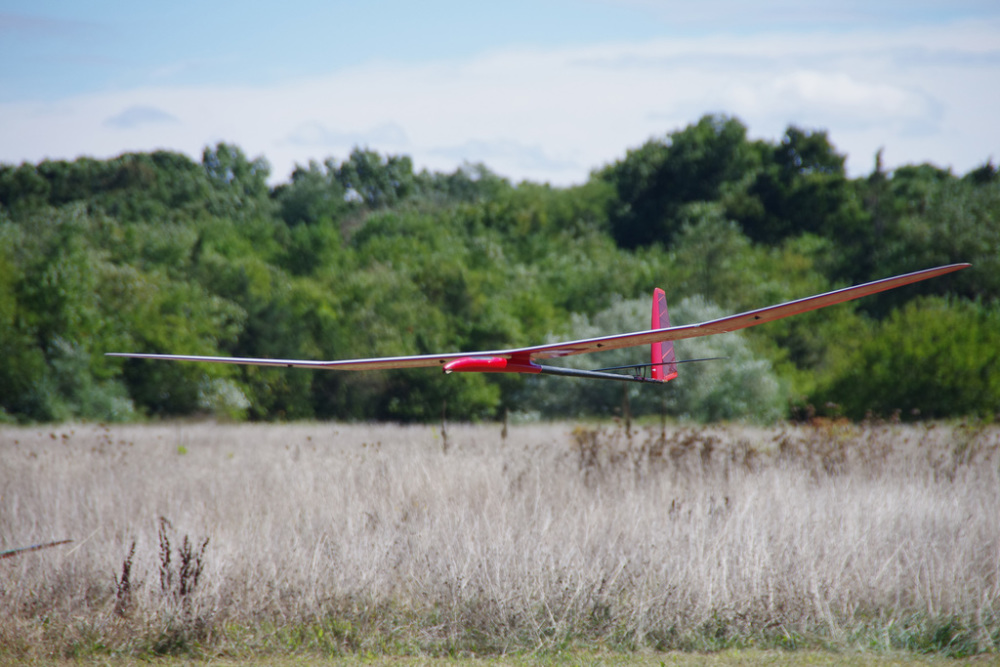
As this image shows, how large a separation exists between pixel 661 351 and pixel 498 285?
115ft

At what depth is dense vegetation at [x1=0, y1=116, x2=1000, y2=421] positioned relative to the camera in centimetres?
2609

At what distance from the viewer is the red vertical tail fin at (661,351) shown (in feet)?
12.5

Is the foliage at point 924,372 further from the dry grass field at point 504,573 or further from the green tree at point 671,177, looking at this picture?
the green tree at point 671,177

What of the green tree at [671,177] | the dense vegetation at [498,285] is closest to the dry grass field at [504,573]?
the dense vegetation at [498,285]

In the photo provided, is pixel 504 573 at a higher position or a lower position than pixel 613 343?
lower

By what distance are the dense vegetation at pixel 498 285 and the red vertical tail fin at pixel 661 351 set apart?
12100 mm

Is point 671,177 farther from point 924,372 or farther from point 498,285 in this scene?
point 924,372


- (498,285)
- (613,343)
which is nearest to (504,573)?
(613,343)

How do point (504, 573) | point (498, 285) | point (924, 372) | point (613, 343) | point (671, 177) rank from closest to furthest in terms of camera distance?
point (613, 343) < point (504, 573) < point (924, 372) < point (498, 285) < point (671, 177)

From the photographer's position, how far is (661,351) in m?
4.13

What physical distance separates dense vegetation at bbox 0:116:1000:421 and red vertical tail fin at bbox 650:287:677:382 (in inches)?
476

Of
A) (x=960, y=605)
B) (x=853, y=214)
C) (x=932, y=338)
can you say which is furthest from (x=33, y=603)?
(x=853, y=214)

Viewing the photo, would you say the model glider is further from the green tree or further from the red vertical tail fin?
the green tree

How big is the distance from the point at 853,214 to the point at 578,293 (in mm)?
17735
